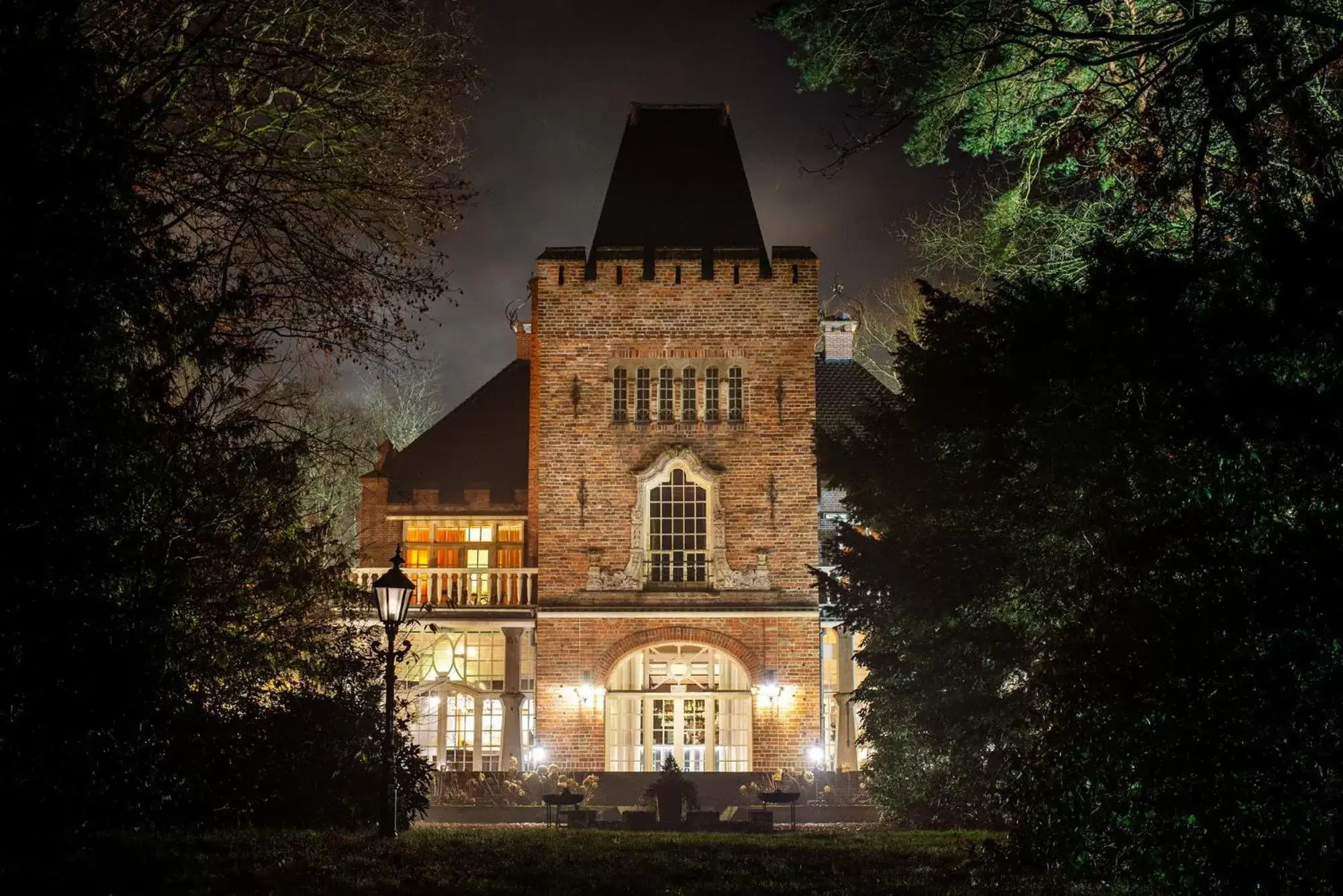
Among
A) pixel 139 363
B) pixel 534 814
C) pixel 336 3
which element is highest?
pixel 336 3

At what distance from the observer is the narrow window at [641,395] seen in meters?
24.4

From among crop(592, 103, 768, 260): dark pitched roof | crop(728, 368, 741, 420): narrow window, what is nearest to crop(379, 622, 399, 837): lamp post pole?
crop(728, 368, 741, 420): narrow window

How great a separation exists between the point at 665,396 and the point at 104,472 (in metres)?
16.2

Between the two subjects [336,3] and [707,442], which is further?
[707,442]

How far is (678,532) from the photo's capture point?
79.2ft

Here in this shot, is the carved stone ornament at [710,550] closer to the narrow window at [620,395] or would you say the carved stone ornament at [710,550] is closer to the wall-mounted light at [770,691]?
the narrow window at [620,395]

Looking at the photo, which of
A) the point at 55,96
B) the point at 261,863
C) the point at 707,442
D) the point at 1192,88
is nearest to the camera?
the point at 55,96

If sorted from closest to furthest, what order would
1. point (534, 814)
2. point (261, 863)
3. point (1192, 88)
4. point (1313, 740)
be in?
point (1313, 740)
point (261, 863)
point (1192, 88)
point (534, 814)

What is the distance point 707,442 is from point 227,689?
1283cm

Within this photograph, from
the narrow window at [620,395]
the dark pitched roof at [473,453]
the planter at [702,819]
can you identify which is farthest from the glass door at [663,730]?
the planter at [702,819]

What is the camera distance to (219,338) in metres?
11.6

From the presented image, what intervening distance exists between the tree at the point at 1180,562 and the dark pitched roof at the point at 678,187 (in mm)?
12354

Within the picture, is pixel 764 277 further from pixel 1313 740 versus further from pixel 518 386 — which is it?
pixel 1313 740

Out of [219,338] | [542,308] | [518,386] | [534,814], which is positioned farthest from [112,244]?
[518,386]
